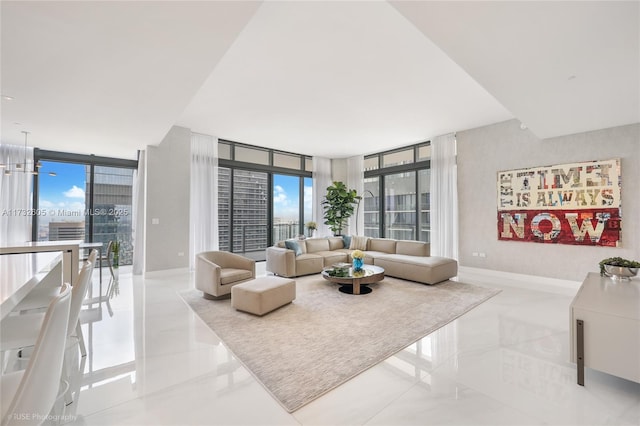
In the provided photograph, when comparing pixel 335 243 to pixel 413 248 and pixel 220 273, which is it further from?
pixel 220 273

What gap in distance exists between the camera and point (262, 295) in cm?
337

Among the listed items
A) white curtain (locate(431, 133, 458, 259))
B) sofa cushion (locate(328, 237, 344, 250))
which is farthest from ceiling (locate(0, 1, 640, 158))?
sofa cushion (locate(328, 237, 344, 250))

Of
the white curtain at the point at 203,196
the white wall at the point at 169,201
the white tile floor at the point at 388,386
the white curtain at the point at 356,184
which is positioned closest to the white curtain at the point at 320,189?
the white curtain at the point at 356,184

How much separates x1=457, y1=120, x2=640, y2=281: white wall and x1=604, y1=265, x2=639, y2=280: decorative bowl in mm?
2322

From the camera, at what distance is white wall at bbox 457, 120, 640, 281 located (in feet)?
14.2

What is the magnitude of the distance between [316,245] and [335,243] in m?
0.61

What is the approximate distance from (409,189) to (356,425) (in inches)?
254

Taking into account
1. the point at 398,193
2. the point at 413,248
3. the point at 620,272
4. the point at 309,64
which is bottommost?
the point at 413,248

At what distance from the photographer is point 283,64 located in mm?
3373

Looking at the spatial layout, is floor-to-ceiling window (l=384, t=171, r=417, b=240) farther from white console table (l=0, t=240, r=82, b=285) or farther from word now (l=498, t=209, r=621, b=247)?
white console table (l=0, t=240, r=82, b=285)

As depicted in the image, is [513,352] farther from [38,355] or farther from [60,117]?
[60,117]

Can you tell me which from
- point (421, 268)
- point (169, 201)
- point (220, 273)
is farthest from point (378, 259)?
point (169, 201)

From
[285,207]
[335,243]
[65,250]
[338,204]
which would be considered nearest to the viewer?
[65,250]

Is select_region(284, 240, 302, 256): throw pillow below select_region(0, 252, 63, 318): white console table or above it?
below
